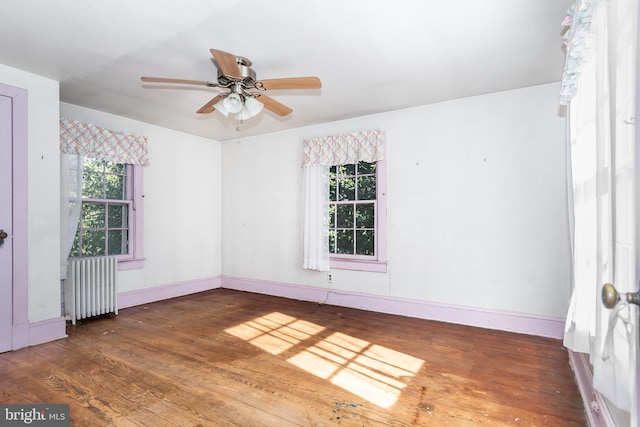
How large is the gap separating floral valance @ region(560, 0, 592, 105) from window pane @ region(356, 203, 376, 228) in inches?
107

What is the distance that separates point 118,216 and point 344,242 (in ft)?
10.3

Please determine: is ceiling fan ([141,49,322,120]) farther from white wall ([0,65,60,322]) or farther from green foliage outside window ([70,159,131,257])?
green foliage outside window ([70,159,131,257])

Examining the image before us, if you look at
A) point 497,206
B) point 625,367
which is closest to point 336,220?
point 497,206

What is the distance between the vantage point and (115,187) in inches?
181

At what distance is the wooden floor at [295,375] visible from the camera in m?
2.07

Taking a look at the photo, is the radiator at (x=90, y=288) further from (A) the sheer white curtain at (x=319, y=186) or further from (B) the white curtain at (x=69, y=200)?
(A) the sheer white curtain at (x=319, y=186)

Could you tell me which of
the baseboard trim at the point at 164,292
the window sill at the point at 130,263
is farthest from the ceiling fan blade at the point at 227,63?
the baseboard trim at the point at 164,292

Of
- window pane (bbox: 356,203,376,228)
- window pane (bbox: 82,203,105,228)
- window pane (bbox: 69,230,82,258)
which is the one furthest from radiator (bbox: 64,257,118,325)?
window pane (bbox: 356,203,376,228)

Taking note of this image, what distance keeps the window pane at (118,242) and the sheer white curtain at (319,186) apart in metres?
2.49

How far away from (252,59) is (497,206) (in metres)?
2.96

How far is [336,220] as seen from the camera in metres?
4.79

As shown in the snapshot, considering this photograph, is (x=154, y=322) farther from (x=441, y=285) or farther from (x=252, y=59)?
(x=441, y=285)

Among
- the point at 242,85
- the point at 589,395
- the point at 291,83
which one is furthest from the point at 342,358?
the point at 242,85

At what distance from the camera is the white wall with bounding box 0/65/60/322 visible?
3.25 m
